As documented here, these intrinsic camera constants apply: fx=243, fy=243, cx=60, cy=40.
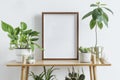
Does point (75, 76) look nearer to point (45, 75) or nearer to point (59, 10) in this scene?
point (45, 75)

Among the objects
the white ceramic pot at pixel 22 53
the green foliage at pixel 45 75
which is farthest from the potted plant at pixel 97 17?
the white ceramic pot at pixel 22 53

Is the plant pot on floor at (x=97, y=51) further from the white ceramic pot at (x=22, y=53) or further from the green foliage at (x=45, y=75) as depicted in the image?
the white ceramic pot at (x=22, y=53)

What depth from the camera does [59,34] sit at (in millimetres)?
1946

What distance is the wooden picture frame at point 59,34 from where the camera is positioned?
1.94 m

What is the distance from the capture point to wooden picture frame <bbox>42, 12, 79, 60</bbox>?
1.94 meters

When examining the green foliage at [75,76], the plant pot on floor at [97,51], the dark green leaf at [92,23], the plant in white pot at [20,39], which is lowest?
the green foliage at [75,76]

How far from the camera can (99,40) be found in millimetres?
1961

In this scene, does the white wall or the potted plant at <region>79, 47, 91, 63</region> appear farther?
the white wall

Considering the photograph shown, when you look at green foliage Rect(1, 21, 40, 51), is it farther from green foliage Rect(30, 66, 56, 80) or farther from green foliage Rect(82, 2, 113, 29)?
green foliage Rect(82, 2, 113, 29)

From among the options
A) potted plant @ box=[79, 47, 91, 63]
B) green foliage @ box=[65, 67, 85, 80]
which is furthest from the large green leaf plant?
green foliage @ box=[65, 67, 85, 80]

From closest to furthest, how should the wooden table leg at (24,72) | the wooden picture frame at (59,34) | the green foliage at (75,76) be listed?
1. the wooden table leg at (24,72)
2. the green foliage at (75,76)
3. the wooden picture frame at (59,34)

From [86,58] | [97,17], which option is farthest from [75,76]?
[97,17]

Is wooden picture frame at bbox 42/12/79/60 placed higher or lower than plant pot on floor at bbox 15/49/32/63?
higher

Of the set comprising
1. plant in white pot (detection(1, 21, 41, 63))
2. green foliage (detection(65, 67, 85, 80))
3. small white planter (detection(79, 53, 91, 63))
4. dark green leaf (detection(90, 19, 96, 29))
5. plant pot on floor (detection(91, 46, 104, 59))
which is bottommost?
green foliage (detection(65, 67, 85, 80))
